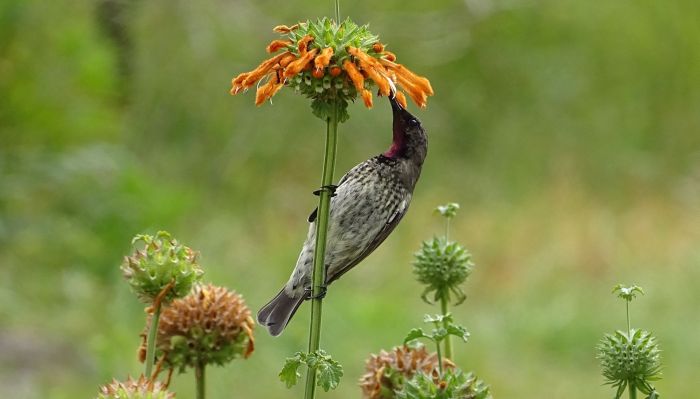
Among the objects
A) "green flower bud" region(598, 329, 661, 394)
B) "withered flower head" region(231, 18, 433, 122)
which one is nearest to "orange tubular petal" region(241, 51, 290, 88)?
"withered flower head" region(231, 18, 433, 122)

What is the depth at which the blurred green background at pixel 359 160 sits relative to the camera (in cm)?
546

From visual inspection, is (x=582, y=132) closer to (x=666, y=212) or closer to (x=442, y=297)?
(x=666, y=212)

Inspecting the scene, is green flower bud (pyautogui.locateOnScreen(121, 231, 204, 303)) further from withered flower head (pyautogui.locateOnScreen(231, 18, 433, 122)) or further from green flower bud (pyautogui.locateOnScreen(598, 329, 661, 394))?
green flower bud (pyautogui.locateOnScreen(598, 329, 661, 394))

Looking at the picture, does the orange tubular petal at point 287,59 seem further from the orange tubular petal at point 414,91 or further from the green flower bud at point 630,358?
the green flower bud at point 630,358

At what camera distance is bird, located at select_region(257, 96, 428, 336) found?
216cm

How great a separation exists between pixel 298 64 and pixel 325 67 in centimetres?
5

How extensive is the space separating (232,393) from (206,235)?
173 cm

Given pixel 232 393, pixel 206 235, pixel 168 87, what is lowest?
pixel 232 393

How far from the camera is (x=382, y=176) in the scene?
2.19 metres

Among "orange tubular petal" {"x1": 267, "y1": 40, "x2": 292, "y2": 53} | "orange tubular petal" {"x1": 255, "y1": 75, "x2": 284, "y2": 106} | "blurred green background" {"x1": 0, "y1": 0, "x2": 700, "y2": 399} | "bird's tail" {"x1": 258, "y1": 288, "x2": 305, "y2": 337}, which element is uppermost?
"blurred green background" {"x1": 0, "y1": 0, "x2": 700, "y2": 399}

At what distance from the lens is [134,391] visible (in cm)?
128

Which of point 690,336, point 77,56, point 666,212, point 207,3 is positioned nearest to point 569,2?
point 666,212

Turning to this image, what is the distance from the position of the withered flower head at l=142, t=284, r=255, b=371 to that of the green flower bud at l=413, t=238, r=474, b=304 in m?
0.29

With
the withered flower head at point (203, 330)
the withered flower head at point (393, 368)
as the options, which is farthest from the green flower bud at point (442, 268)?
the withered flower head at point (203, 330)
